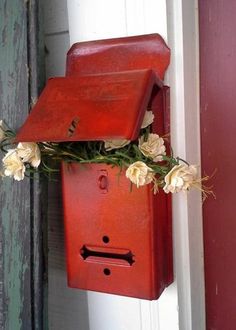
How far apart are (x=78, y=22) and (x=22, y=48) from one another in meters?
0.14

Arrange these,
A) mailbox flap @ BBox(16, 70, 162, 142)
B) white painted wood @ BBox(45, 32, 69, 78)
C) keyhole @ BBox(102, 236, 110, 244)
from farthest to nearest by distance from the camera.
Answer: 1. white painted wood @ BBox(45, 32, 69, 78)
2. keyhole @ BBox(102, 236, 110, 244)
3. mailbox flap @ BBox(16, 70, 162, 142)

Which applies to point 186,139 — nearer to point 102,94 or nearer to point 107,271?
point 102,94

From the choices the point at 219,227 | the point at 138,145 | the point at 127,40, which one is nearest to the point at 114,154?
the point at 138,145

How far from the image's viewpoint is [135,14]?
72 cm

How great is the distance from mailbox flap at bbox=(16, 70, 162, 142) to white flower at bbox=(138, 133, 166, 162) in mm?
65

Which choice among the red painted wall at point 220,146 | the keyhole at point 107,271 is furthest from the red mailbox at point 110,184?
the red painted wall at point 220,146

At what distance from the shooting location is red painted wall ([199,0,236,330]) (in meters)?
0.78

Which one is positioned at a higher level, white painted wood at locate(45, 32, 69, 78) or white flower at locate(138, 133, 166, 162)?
white painted wood at locate(45, 32, 69, 78)

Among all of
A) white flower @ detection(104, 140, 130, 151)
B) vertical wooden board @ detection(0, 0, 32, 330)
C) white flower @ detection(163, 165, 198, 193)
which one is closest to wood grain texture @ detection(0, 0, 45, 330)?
vertical wooden board @ detection(0, 0, 32, 330)

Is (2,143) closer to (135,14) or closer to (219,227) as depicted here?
(135,14)

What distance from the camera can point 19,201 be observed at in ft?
2.49

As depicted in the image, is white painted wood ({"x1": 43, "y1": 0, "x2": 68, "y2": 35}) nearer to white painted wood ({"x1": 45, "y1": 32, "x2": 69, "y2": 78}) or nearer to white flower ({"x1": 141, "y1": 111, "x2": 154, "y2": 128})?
white painted wood ({"x1": 45, "y1": 32, "x2": 69, "y2": 78})

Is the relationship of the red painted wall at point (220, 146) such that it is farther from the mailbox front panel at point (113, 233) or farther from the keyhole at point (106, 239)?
the keyhole at point (106, 239)

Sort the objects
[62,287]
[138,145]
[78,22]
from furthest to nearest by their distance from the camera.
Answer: [62,287] < [78,22] < [138,145]
